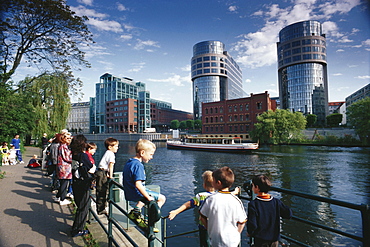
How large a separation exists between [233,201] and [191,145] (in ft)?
154

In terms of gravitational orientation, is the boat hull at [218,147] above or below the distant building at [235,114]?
below

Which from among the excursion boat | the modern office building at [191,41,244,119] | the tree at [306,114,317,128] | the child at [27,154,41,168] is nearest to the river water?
the child at [27,154,41,168]

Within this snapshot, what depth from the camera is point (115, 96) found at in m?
107

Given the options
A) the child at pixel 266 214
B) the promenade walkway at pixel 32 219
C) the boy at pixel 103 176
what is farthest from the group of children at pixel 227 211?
Result: the promenade walkway at pixel 32 219

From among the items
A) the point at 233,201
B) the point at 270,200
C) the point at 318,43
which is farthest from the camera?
the point at 318,43

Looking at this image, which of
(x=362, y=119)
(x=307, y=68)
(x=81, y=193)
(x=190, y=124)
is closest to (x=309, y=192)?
(x=81, y=193)

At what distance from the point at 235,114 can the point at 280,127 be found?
797 inches

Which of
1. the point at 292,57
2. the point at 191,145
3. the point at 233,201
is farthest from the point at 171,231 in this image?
the point at 292,57

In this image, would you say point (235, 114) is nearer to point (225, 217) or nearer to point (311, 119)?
point (311, 119)

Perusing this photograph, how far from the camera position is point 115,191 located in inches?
239

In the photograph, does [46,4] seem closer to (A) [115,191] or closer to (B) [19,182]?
(B) [19,182]

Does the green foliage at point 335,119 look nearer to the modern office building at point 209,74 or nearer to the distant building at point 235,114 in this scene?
the distant building at point 235,114

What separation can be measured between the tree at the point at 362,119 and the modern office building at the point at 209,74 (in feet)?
208

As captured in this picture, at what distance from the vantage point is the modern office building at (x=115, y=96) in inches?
4235
